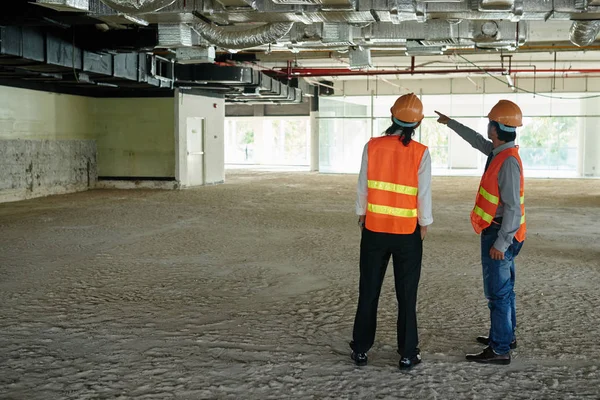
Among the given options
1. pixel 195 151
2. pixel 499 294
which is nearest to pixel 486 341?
pixel 499 294

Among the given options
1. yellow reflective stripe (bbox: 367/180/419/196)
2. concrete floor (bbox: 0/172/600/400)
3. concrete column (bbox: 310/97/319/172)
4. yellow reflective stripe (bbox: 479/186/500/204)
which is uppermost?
concrete column (bbox: 310/97/319/172)

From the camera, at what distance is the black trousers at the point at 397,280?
3.58 metres

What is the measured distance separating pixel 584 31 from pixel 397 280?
17.9 ft

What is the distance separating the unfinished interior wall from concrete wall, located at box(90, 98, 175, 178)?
339 millimetres

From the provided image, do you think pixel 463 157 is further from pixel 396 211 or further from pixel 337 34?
pixel 396 211

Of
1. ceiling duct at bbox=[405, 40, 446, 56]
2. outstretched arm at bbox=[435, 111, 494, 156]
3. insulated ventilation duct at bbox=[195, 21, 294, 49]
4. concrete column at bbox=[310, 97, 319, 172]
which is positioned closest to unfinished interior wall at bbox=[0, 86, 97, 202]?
insulated ventilation duct at bbox=[195, 21, 294, 49]

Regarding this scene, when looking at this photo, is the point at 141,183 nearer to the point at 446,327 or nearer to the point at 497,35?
the point at 497,35

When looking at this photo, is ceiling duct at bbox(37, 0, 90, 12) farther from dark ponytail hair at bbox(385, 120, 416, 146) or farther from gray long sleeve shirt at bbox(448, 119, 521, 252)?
gray long sleeve shirt at bbox(448, 119, 521, 252)

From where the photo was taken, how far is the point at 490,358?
368 centimetres

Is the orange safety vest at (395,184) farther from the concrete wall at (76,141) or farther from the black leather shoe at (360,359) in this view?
the concrete wall at (76,141)

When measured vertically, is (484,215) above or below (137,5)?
below

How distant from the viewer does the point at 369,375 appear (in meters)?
3.50

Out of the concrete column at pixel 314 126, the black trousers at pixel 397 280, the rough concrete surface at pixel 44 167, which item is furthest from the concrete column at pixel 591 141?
the black trousers at pixel 397 280

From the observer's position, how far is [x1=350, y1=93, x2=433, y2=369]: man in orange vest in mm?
3547
